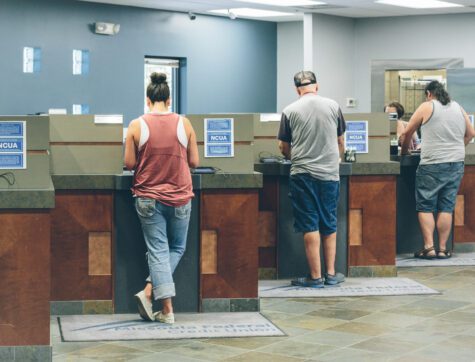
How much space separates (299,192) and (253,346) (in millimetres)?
1816

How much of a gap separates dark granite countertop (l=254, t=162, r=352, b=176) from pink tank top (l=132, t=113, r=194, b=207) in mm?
1589

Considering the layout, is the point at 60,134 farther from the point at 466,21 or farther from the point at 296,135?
the point at 466,21

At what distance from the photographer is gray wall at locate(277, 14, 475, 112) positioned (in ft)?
46.7

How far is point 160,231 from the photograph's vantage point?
5.60m

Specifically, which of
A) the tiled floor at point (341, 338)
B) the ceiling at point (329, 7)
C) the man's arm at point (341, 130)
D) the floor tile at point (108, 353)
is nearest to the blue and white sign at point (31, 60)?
the ceiling at point (329, 7)

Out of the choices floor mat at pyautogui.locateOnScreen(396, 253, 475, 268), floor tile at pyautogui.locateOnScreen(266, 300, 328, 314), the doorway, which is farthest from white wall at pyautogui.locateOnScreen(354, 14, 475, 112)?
floor tile at pyautogui.locateOnScreen(266, 300, 328, 314)

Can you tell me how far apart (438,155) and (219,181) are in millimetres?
2618

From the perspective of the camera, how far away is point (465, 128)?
8.06m

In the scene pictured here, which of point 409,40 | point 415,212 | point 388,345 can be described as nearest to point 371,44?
point 409,40

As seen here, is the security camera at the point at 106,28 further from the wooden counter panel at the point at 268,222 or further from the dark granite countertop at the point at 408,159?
the wooden counter panel at the point at 268,222

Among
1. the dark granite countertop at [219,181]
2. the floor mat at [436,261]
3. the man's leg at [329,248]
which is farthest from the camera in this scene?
the floor mat at [436,261]

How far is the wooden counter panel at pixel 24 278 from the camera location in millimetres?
4672

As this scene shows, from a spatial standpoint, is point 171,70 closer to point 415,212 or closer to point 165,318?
point 415,212

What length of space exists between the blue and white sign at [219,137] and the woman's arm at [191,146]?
0.38 meters
